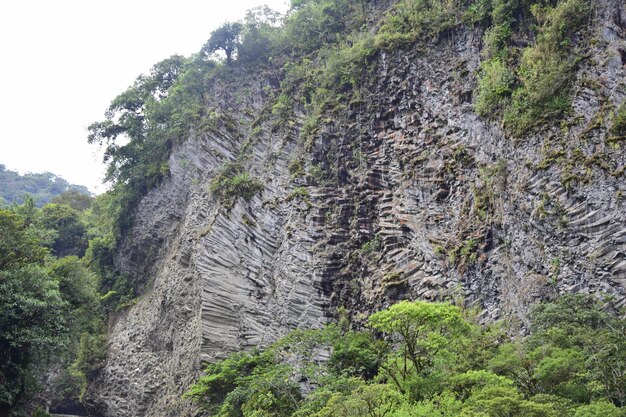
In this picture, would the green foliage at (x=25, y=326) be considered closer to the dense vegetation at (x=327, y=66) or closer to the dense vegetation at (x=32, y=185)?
the dense vegetation at (x=327, y=66)

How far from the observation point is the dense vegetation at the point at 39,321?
19.9 m

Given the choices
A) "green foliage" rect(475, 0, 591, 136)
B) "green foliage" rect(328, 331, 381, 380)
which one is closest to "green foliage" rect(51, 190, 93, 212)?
"green foliage" rect(328, 331, 381, 380)

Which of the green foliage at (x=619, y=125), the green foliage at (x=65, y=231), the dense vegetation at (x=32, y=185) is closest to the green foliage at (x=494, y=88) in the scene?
the green foliage at (x=619, y=125)

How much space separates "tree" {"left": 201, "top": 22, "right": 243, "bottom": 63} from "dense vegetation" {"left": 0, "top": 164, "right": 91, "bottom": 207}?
4295cm

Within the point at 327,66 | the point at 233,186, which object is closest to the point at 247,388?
the point at 233,186

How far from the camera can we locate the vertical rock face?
16562 mm

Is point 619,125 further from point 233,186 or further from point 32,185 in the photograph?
point 32,185

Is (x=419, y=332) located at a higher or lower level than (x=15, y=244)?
lower

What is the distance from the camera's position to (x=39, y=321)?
20594 millimetres

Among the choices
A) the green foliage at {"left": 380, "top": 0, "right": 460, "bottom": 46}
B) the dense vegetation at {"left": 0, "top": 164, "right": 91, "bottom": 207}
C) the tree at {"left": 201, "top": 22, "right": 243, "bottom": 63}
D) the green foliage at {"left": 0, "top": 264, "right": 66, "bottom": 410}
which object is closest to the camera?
the green foliage at {"left": 0, "top": 264, "right": 66, "bottom": 410}

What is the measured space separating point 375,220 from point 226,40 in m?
15.9

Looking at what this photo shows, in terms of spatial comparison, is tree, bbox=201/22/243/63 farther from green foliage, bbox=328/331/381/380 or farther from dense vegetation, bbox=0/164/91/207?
dense vegetation, bbox=0/164/91/207

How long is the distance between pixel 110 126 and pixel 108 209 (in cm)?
449

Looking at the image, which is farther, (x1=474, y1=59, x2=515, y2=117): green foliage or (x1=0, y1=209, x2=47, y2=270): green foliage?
(x1=0, y1=209, x2=47, y2=270): green foliage
